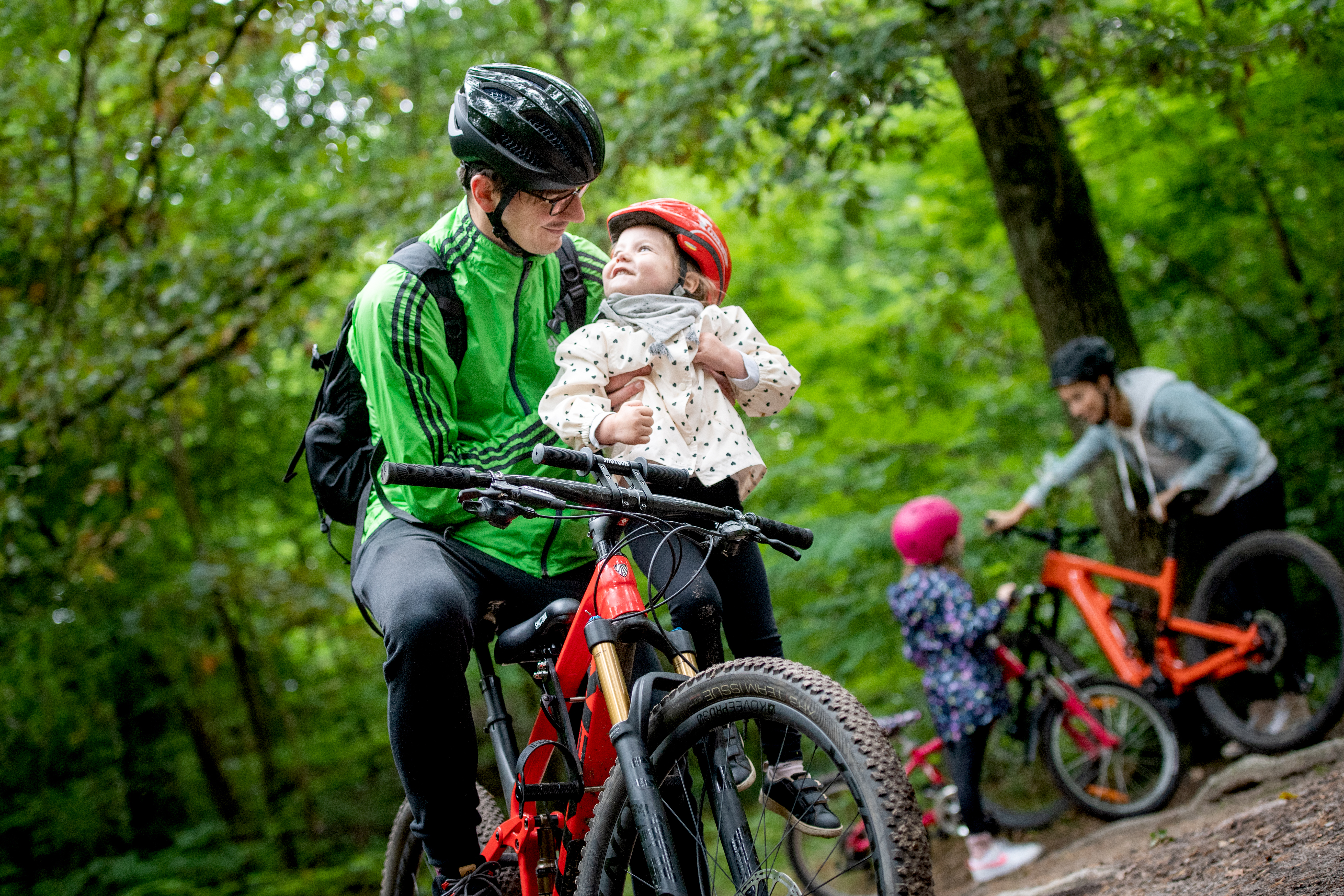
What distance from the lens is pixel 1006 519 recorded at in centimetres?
524

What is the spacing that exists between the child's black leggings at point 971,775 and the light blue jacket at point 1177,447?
1195 millimetres

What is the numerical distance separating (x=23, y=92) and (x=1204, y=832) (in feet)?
27.4

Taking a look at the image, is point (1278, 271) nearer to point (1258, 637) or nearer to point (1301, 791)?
point (1258, 637)

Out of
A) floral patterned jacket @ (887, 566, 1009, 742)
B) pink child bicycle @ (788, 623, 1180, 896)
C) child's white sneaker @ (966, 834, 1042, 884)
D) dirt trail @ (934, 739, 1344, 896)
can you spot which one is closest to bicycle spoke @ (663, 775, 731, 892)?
dirt trail @ (934, 739, 1344, 896)

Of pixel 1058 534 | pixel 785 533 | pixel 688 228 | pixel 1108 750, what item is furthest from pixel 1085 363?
pixel 785 533

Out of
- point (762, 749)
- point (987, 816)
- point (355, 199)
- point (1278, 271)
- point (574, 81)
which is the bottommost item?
point (987, 816)

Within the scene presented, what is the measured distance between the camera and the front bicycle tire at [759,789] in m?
1.61

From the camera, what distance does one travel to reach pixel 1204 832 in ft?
11.2

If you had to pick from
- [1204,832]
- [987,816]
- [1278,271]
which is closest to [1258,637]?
[987,816]

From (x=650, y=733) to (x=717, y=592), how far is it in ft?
1.34

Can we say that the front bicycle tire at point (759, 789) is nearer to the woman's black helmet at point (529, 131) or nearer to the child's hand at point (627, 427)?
the child's hand at point (627, 427)

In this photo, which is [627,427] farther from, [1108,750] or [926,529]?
[1108,750]

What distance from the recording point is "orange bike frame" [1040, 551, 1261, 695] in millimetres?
5043

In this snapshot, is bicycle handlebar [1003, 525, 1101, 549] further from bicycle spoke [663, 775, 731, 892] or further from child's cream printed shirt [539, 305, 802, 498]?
bicycle spoke [663, 775, 731, 892]
